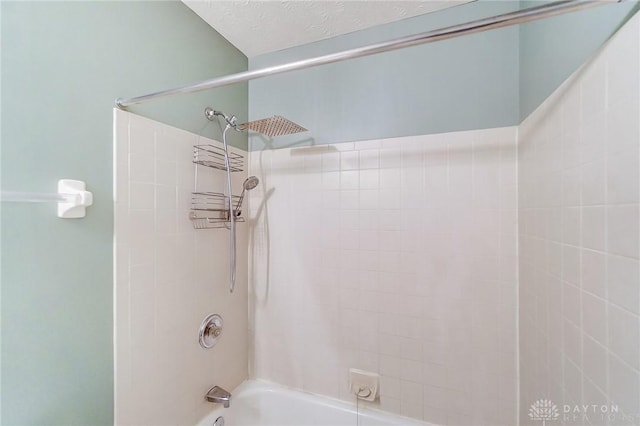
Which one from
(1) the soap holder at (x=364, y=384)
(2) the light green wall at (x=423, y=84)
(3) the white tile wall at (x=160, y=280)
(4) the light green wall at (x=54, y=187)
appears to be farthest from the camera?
(1) the soap holder at (x=364, y=384)

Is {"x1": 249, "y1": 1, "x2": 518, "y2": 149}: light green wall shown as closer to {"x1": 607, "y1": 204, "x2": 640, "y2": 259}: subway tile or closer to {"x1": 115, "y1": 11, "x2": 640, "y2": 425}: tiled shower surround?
{"x1": 115, "y1": 11, "x2": 640, "y2": 425}: tiled shower surround

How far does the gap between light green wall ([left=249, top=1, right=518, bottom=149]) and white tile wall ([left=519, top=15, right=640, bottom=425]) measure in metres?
0.34

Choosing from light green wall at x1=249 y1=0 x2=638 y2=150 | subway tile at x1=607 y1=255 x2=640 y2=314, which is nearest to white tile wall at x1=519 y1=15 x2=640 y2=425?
subway tile at x1=607 y1=255 x2=640 y2=314

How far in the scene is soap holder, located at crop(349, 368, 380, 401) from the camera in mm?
1439

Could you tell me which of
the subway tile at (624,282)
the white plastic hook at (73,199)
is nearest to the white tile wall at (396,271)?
the subway tile at (624,282)

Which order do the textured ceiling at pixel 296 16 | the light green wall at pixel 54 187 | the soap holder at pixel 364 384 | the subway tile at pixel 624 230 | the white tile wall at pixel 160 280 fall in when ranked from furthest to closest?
the soap holder at pixel 364 384 < the textured ceiling at pixel 296 16 < the white tile wall at pixel 160 280 < the light green wall at pixel 54 187 < the subway tile at pixel 624 230

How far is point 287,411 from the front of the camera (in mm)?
1585

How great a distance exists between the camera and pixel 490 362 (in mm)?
1269

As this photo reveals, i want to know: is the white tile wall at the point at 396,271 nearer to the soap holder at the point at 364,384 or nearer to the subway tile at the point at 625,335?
the soap holder at the point at 364,384

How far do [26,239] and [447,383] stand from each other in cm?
175

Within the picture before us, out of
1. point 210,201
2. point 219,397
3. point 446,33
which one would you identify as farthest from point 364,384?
point 446,33

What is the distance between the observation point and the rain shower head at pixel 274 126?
1329 millimetres

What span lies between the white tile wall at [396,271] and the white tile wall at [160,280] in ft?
1.15

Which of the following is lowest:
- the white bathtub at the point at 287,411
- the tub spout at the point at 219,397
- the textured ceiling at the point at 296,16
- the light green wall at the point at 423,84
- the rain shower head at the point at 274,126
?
the white bathtub at the point at 287,411
